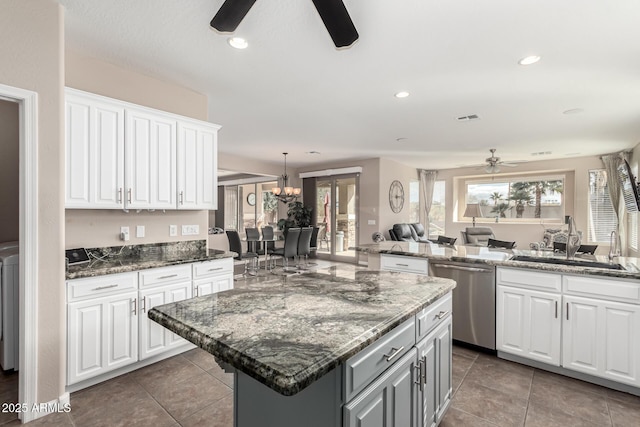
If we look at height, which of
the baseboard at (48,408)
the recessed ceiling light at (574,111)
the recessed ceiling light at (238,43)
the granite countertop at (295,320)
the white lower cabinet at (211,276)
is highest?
the recessed ceiling light at (238,43)

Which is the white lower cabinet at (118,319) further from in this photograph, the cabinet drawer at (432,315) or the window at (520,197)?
the window at (520,197)

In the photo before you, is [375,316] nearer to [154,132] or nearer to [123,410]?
[123,410]

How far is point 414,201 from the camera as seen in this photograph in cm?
935

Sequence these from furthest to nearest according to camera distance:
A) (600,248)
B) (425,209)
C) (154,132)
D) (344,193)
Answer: (425,209)
(344,193)
(600,248)
(154,132)

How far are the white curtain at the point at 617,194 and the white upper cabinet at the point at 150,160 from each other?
835 centimetres

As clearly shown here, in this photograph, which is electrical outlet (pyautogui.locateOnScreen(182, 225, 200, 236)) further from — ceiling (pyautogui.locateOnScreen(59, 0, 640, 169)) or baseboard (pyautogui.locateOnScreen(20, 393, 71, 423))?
baseboard (pyautogui.locateOnScreen(20, 393, 71, 423))

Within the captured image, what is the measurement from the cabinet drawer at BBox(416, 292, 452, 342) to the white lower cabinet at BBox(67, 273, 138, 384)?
2.14 metres

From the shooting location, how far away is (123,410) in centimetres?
202

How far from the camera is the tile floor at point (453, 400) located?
6.34ft

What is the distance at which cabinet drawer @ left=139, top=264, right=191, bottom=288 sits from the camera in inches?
96.8

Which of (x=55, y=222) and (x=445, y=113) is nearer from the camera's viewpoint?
(x=55, y=222)

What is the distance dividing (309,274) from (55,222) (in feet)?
5.49

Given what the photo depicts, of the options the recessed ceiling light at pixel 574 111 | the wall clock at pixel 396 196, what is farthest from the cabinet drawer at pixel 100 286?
Answer: the wall clock at pixel 396 196

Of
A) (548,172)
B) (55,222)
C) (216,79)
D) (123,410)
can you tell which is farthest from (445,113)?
(548,172)
